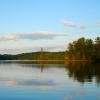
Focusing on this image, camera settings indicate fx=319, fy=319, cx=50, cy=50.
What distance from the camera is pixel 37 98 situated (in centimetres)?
2131

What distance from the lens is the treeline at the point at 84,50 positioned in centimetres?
13493

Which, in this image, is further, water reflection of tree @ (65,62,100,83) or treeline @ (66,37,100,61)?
treeline @ (66,37,100,61)

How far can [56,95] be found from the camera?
74.5 ft

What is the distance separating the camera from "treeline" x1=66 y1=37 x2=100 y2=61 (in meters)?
135

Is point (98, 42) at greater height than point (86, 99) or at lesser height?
greater

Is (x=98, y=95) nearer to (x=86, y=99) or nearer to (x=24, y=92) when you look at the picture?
(x=86, y=99)

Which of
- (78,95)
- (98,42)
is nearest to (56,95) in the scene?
(78,95)

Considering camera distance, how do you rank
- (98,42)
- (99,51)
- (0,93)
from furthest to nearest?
(98,42) < (99,51) < (0,93)

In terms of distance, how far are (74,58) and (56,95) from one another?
142m

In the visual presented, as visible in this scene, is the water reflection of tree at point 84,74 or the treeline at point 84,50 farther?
the treeline at point 84,50

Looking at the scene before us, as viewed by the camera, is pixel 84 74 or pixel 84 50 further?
pixel 84 50

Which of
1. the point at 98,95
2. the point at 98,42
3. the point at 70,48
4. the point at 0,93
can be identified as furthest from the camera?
the point at 70,48

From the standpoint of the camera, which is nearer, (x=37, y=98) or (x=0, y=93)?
(x=37, y=98)

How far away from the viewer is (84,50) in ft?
481
